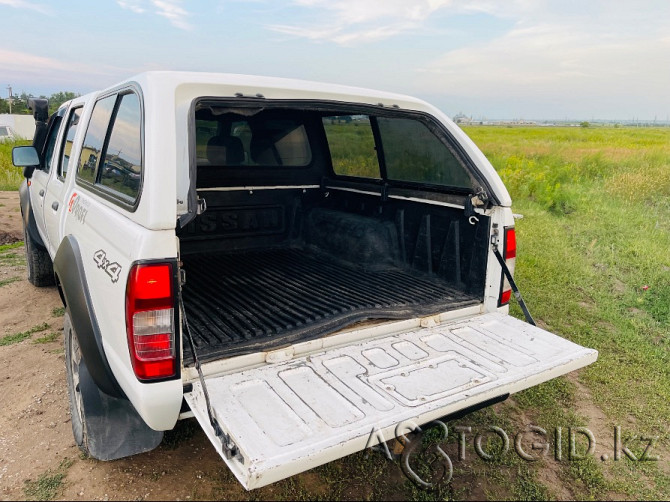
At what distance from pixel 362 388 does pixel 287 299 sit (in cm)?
124

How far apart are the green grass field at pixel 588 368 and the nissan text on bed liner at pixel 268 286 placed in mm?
697

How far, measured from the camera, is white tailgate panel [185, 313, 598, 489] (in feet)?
5.92

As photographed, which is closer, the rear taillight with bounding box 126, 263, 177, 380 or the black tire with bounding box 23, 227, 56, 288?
the rear taillight with bounding box 126, 263, 177, 380

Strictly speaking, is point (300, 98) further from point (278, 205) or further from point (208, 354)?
point (278, 205)

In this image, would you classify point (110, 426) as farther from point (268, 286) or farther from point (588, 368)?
point (588, 368)

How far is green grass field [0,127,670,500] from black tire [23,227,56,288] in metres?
4.00

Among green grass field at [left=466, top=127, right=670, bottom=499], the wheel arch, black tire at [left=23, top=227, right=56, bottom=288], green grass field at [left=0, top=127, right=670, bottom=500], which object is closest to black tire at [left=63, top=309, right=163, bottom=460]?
the wheel arch

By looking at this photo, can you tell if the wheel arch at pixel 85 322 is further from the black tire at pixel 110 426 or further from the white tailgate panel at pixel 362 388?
the white tailgate panel at pixel 362 388

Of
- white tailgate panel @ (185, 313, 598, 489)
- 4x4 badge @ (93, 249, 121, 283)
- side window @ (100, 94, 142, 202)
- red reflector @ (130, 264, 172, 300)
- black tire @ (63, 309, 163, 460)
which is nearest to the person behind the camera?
white tailgate panel @ (185, 313, 598, 489)

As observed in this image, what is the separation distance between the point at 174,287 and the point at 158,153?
21.6 inches

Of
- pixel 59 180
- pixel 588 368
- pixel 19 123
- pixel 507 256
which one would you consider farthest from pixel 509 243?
pixel 19 123

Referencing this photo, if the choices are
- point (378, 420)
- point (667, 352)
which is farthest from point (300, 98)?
point (667, 352)

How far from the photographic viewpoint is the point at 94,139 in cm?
299

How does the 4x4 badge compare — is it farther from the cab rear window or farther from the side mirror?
the side mirror
